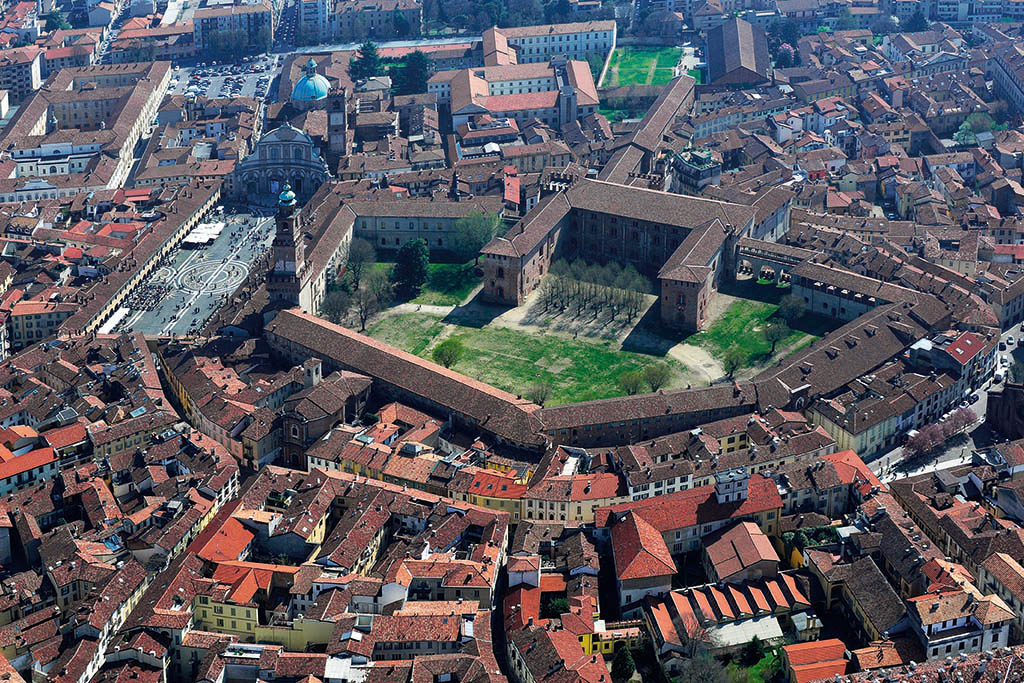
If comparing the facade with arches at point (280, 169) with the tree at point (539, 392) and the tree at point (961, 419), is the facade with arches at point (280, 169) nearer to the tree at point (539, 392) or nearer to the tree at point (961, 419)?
the tree at point (539, 392)

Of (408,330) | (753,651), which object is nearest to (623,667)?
(753,651)

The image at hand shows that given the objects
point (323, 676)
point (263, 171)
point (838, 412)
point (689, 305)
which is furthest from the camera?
point (263, 171)

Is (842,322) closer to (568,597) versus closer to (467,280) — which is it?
(467,280)

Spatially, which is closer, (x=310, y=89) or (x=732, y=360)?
(x=732, y=360)

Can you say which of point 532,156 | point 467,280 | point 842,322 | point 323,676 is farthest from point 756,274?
point 323,676

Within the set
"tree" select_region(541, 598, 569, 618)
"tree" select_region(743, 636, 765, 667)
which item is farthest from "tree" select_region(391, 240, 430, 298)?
"tree" select_region(743, 636, 765, 667)

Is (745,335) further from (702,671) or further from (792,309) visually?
(702,671)
